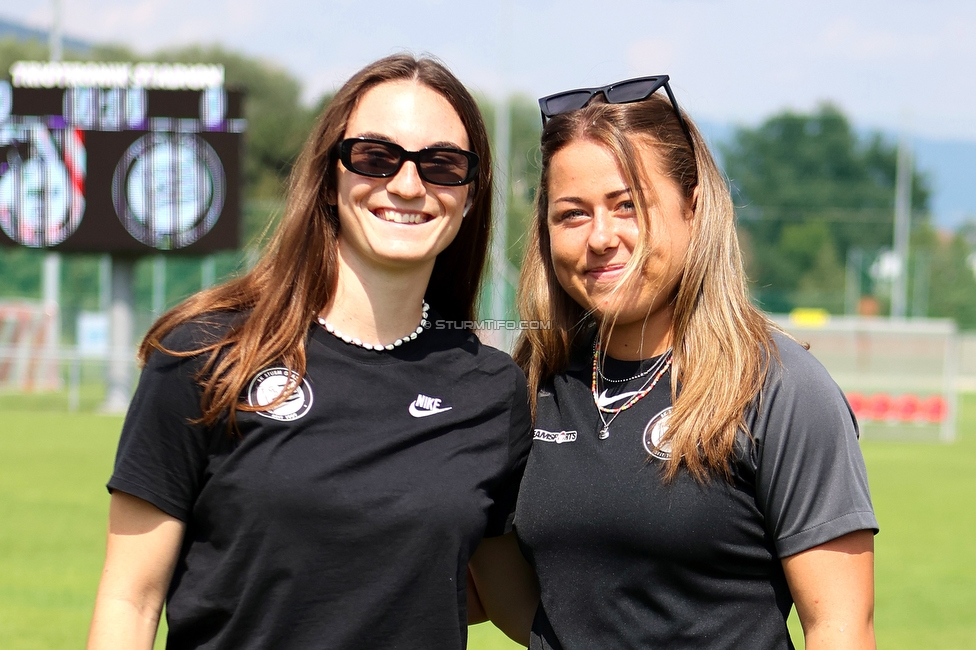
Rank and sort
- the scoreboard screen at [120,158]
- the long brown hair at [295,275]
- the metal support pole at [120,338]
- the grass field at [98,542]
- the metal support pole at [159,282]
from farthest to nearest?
the metal support pole at [159,282] < the metal support pole at [120,338] < the scoreboard screen at [120,158] < the grass field at [98,542] < the long brown hair at [295,275]

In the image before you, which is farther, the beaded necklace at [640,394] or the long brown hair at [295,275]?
the beaded necklace at [640,394]

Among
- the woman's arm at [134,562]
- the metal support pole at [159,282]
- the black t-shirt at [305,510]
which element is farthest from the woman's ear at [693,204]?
the metal support pole at [159,282]

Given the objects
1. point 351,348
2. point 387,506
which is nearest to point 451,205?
point 351,348

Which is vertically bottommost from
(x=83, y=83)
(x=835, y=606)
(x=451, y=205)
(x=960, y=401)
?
(x=960, y=401)

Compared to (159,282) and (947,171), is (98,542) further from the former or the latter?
(947,171)

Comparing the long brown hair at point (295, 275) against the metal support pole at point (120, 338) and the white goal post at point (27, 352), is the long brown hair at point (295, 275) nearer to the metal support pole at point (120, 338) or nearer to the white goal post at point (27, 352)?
the metal support pole at point (120, 338)

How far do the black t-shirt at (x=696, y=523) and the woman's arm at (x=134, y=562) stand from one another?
85 cm

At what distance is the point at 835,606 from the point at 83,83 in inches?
679

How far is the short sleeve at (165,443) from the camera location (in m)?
2.26

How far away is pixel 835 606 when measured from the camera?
7.41ft

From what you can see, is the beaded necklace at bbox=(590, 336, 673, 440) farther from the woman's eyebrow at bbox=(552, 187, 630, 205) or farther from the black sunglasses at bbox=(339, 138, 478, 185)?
the black sunglasses at bbox=(339, 138, 478, 185)

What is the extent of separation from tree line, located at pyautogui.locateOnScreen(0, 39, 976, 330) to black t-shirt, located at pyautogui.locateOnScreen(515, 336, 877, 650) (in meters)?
19.7

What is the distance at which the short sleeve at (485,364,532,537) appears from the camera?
2.63m

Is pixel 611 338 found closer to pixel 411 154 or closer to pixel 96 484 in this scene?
pixel 411 154
